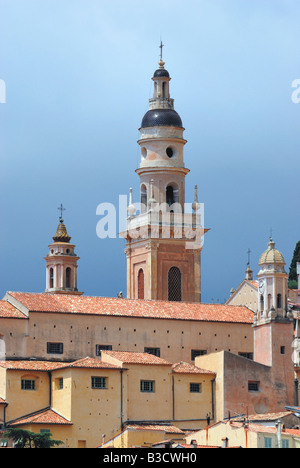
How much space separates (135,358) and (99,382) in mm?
2678

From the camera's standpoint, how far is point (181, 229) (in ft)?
288

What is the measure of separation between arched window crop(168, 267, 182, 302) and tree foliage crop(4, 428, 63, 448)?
18.4 meters

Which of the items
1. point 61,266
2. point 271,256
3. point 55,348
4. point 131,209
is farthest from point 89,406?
point 61,266

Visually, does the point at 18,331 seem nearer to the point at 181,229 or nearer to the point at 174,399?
the point at 174,399

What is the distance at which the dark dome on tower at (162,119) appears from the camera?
89.1 meters

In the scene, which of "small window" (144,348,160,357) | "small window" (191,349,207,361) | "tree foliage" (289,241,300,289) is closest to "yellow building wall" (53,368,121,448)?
"small window" (144,348,160,357)

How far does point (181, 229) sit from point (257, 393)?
Answer: 1367cm

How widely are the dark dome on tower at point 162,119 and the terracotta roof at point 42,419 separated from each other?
21.2 m

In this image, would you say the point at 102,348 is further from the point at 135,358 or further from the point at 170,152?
the point at 170,152

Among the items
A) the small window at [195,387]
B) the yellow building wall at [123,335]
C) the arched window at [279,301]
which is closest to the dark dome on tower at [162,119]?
the yellow building wall at [123,335]

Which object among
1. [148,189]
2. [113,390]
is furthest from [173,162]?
[113,390]

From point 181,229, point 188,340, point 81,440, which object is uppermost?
point 181,229

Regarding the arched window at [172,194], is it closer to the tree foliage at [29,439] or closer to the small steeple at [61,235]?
the small steeple at [61,235]

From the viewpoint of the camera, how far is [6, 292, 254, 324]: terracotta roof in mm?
78125
